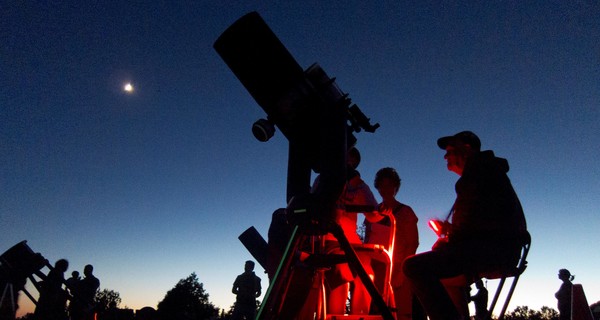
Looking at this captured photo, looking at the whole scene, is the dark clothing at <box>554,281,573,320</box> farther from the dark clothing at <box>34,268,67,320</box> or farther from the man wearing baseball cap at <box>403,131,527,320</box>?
the dark clothing at <box>34,268,67,320</box>

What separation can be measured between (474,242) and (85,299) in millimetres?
7896

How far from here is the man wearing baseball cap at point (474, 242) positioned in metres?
2.04

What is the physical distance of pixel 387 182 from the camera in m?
4.05

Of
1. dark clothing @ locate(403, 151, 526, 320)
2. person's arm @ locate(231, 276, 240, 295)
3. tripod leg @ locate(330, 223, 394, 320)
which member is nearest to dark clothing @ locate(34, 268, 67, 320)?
person's arm @ locate(231, 276, 240, 295)

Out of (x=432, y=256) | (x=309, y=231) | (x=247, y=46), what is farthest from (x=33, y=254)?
(x=432, y=256)

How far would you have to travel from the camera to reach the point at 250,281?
8.30 meters

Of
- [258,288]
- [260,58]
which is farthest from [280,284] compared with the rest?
[258,288]

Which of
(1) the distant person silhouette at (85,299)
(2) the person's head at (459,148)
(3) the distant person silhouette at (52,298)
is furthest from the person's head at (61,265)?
(2) the person's head at (459,148)

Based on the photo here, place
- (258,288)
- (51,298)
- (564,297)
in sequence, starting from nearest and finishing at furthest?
1. (51,298)
2. (564,297)
3. (258,288)

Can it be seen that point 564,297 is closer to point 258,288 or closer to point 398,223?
point 398,223

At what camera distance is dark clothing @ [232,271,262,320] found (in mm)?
7949

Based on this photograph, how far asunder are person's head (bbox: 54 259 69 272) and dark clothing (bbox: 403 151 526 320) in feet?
25.8

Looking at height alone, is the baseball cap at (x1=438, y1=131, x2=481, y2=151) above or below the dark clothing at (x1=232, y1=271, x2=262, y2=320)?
above

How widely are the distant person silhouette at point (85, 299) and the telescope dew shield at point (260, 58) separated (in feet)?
21.9
